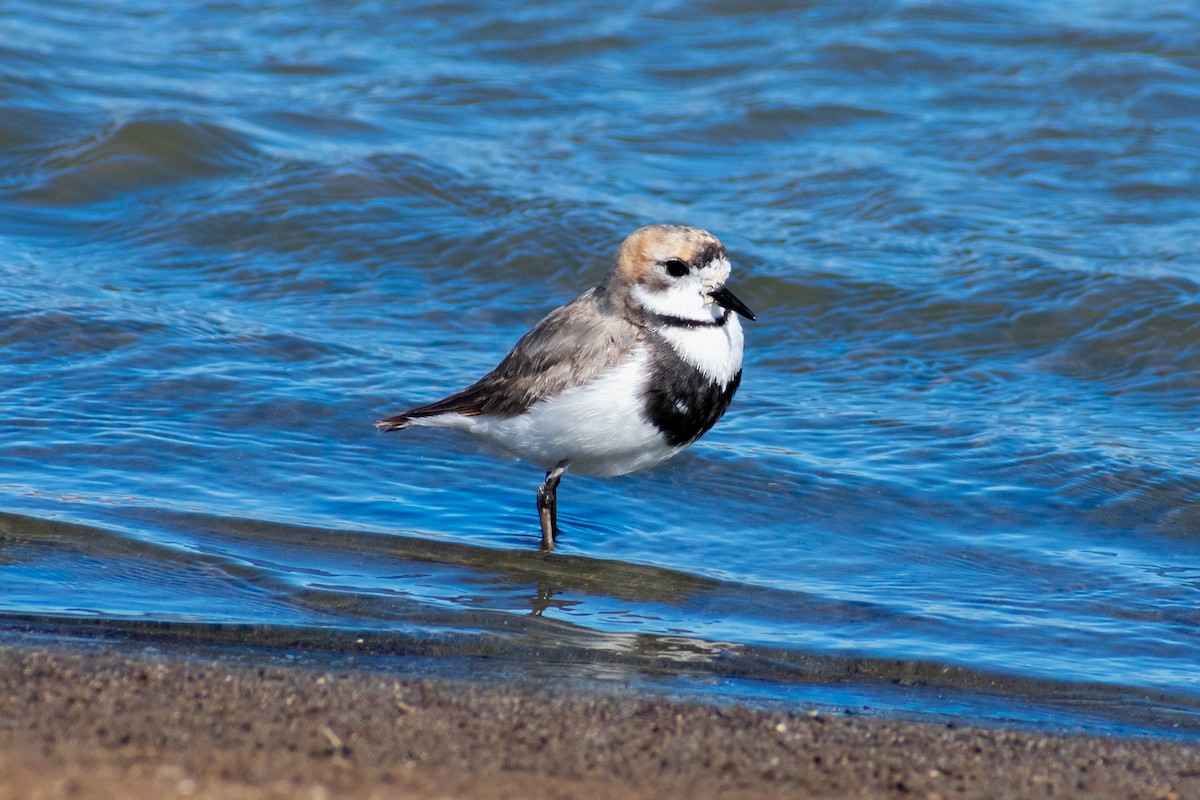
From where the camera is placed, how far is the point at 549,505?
701 centimetres

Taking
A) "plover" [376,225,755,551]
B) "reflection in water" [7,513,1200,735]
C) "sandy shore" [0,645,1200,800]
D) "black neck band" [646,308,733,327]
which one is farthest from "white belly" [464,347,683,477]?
"sandy shore" [0,645,1200,800]

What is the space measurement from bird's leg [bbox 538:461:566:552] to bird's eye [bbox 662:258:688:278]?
104 centimetres

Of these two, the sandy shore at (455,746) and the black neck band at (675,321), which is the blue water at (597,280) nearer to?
the sandy shore at (455,746)

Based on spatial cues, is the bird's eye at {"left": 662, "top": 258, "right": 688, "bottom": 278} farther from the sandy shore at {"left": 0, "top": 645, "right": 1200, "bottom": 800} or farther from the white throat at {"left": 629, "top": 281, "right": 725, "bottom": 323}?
the sandy shore at {"left": 0, "top": 645, "right": 1200, "bottom": 800}

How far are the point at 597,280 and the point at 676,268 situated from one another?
4.01 m

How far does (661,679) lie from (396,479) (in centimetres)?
275

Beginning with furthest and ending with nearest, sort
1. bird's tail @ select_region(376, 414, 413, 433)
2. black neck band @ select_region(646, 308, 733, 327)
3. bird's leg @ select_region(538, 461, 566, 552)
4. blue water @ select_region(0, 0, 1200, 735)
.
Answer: bird's tail @ select_region(376, 414, 413, 433)
bird's leg @ select_region(538, 461, 566, 552)
black neck band @ select_region(646, 308, 733, 327)
blue water @ select_region(0, 0, 1200, 735)

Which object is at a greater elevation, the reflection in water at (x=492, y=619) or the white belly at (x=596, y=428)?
the white belly at (x=596, y=428)

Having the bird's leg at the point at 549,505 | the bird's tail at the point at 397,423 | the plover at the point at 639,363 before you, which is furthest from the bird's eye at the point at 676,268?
the bird's tail at the point at 397,423

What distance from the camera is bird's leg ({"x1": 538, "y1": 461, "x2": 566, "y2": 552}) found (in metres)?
6.96

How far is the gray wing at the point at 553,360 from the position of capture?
6.64 metres

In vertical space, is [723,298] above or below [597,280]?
above

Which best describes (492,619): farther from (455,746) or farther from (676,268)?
(676,268)

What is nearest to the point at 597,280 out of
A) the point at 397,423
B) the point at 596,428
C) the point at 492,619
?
the point at 397,423
